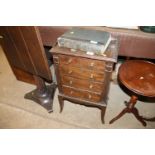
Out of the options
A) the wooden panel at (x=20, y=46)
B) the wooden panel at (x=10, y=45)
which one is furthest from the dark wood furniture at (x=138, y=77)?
the wooden panel at (x=10, y=45)

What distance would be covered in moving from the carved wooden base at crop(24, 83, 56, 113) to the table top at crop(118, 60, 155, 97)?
3.50 feet

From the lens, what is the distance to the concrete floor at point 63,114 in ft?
6.60

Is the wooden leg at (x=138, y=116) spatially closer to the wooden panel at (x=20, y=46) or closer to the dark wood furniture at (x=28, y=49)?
the dark wood furniture at (x=28, y=49)

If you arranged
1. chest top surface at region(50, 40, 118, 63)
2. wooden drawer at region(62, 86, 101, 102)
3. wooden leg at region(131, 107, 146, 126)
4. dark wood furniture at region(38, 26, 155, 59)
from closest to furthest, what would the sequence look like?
chest top surface at region(50, 40, 118, 63), dark wood furniture at region(38, 26, 155, 59), wooden drawer at region(62, 86, 101, 102), wooden leg at region(131, 107, 146, 126)

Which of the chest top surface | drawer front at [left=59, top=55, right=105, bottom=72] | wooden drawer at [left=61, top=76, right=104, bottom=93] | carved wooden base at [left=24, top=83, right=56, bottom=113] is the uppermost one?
the chest top surface

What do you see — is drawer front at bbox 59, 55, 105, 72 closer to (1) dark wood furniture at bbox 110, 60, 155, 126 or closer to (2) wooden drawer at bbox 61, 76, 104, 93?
(2) wooden drawer at bbox 61, 76, 104, 93

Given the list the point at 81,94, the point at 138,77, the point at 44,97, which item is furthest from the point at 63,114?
the point at 138,77

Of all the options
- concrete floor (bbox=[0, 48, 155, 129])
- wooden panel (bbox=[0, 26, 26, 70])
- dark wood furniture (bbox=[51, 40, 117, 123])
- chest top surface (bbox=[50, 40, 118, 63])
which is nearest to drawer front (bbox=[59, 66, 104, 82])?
dark wood furniture (bbox=[51, 40, 117, 123])

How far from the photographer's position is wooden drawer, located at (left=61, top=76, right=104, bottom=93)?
161 centimetres

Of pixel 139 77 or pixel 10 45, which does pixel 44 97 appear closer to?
pixel 10 45

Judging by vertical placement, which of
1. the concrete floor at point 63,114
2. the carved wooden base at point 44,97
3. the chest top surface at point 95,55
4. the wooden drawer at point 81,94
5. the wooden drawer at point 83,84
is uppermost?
the chest top surface at point 95,55

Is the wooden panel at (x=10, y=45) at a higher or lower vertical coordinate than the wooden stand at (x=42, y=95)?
higher
